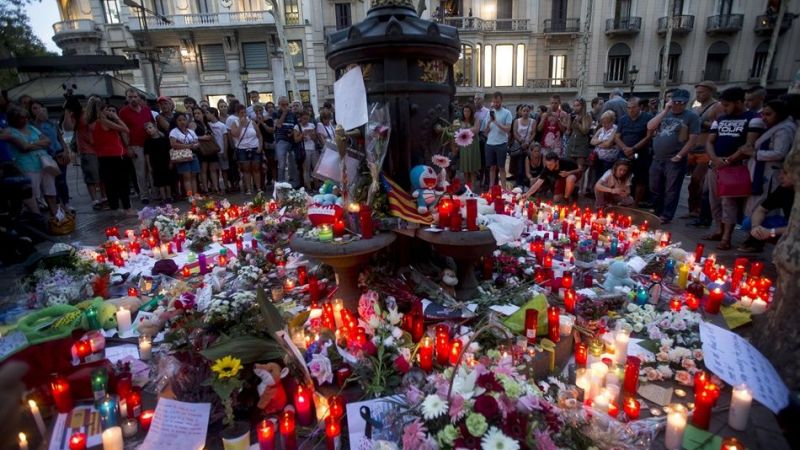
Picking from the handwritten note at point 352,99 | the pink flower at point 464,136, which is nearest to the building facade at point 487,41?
the handwritten note at point 352,99

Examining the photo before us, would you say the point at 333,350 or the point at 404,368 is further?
the point at 333,350

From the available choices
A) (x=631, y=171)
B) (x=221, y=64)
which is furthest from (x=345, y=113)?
(x=221, y=64)

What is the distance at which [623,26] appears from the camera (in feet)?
84.0

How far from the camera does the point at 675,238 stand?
5695mm

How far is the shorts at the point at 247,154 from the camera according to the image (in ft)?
29.3

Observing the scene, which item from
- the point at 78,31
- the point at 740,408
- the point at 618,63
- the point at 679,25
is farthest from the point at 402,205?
the point at 78,31

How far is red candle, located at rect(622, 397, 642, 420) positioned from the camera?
237cm

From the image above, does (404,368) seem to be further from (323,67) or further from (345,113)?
(323,67)

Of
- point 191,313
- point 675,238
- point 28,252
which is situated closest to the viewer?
point 191,313

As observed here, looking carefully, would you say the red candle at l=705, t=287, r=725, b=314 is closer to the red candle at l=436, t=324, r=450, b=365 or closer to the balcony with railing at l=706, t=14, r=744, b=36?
the red candle at l=436, t=324, r=450, b=365

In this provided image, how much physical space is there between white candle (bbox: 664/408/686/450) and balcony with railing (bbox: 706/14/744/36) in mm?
32237

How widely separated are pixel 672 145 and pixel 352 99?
17.3 ft

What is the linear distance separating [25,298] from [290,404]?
3394 mm

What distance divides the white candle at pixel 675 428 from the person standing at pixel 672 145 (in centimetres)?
504
